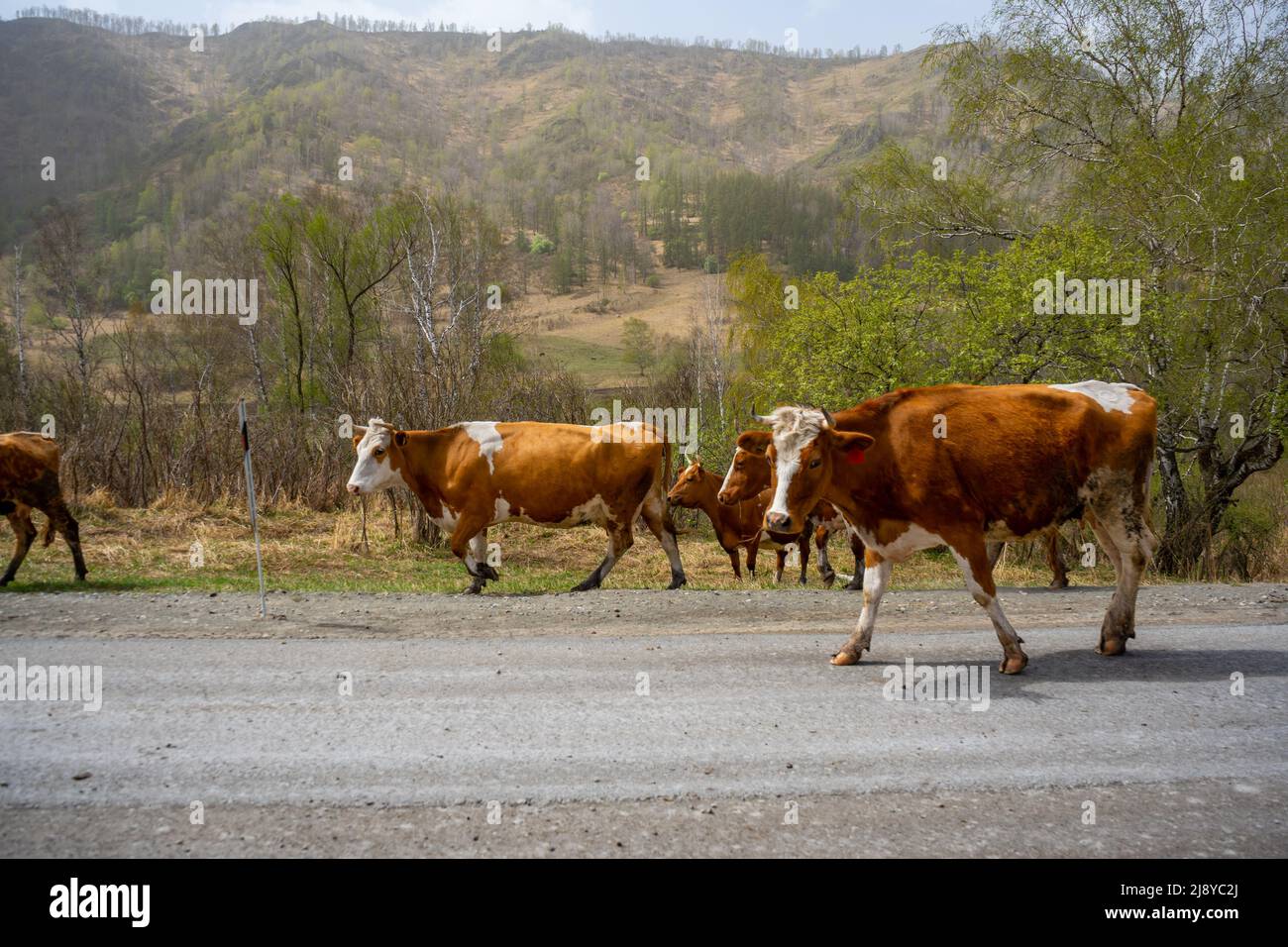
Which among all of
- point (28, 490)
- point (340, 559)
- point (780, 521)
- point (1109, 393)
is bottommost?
point (340, 559)

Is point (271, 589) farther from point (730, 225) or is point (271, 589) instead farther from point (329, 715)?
point (730, 225)

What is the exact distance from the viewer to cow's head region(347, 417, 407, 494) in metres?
13.7

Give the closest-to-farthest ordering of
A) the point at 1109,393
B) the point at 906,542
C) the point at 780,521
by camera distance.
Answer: the point at 780,521
the point at 906,542
the point at 1109,393

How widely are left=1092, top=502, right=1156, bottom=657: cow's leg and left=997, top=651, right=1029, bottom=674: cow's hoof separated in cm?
106

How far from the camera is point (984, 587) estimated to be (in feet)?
24.6

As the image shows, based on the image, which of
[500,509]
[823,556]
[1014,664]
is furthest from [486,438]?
[1014,664]

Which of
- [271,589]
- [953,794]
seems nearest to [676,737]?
[953,794]

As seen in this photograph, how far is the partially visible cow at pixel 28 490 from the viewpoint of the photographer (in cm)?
1302

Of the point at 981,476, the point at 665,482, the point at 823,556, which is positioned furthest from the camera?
the point at 823,556

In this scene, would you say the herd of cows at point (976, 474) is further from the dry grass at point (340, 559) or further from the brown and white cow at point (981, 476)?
the dry grass at point (340, 559)

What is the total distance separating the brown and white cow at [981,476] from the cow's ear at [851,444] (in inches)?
0.4

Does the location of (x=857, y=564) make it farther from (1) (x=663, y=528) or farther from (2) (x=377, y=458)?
(2) (x=377, y=458)

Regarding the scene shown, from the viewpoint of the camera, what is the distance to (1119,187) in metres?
21.2

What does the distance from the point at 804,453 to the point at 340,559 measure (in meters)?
11.6
